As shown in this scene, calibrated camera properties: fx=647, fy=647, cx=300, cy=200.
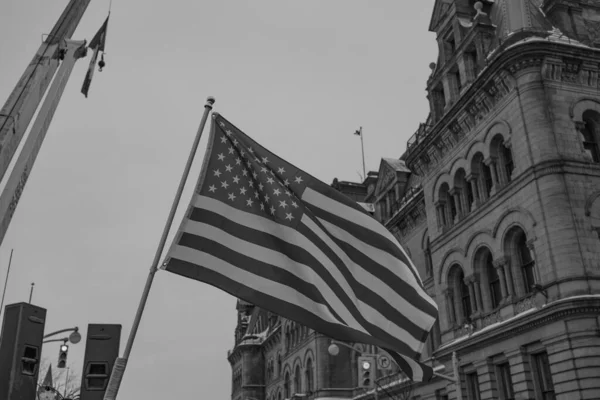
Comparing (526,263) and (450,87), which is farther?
(450,87)

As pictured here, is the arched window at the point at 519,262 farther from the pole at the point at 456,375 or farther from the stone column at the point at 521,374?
the pole at the point at 456,375

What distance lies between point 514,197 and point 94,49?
57.0 ft

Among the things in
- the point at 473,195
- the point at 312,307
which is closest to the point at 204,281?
the point at 312,307

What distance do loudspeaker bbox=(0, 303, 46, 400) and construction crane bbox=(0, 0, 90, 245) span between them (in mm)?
3006

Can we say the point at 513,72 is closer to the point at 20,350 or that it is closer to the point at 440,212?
the point at 440,212

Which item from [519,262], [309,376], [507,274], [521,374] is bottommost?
[521,374]

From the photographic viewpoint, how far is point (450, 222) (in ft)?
103

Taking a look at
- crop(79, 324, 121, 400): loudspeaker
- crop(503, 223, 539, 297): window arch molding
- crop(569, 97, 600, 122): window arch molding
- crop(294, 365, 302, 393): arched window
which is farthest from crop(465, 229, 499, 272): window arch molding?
crop(294, 365, 302, 393): arched window

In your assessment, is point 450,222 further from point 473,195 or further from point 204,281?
point 204,281

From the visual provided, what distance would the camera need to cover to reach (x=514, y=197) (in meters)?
25.8

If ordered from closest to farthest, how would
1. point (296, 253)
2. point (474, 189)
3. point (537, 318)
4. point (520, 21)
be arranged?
1. point (296, 253)
2. point (537, 318)
3. point (520, 21)
4. point (474, 189)

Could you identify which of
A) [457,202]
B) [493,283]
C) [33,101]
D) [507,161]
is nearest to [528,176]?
[507,161]

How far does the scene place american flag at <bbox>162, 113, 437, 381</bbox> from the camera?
9.66 metres

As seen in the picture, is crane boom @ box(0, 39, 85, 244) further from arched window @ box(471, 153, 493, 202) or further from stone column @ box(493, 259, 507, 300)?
arched window @ box(471, 153, 493, 202)
